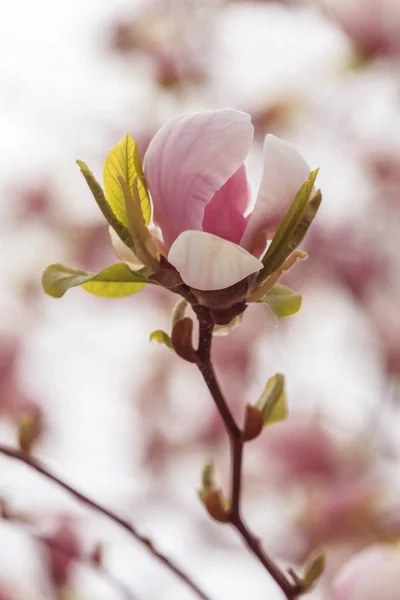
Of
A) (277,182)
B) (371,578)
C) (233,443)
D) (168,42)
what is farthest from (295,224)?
(168,42)

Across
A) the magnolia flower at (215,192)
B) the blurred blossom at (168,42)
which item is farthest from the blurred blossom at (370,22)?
the magnolia flower at (215,192)

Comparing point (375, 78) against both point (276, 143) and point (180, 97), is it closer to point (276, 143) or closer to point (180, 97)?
point (180, 97)

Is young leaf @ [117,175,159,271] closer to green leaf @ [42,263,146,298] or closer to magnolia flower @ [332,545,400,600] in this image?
green leaf @ [42,263,146,298]

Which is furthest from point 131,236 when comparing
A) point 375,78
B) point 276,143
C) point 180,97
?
point 180,97

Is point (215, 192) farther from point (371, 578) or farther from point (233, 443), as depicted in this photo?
point (371, 578)

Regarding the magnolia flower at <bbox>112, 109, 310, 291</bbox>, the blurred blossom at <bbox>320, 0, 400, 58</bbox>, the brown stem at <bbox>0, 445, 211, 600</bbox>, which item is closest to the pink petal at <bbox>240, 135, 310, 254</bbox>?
the magnolia flower at <bbox>112, 109, 310, 291</bbox>

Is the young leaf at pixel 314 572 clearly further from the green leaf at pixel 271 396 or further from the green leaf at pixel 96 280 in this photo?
the green leaf at pixel 96 280

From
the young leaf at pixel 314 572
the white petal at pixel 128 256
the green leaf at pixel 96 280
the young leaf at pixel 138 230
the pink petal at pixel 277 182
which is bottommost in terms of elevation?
the young leaf at pixel 314 572
